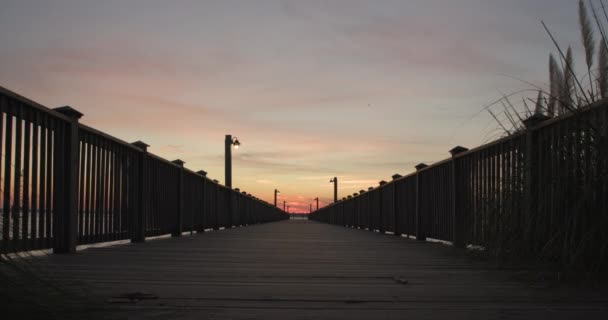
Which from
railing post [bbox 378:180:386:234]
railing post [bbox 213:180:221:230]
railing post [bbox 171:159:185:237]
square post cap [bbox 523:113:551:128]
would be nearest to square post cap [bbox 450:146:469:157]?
square post cap [bbox 523:113:551:128]

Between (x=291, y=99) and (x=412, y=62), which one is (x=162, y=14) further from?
(x=291, y=99)

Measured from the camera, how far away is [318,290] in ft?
8.69

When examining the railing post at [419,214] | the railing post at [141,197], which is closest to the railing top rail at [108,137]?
the railing post at [141,197]

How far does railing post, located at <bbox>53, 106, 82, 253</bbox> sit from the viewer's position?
4.49 m

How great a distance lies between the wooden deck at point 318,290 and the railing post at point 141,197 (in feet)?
8.12

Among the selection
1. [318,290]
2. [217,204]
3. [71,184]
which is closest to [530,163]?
[318,290]

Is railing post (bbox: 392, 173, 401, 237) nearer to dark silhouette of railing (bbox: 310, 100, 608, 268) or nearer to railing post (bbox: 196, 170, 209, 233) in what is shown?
railing post (bbox: 196, 170, 209, 233)

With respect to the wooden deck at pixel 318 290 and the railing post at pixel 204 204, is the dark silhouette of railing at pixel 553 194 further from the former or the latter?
the railing post at pixel 204 204

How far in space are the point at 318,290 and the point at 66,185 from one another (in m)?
2.85

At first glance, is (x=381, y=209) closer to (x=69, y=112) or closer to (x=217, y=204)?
(x=217, y=204)

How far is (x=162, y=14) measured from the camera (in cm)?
942

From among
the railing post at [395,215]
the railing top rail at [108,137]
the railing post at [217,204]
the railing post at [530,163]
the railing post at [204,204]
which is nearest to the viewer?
the railing post at [530,163]

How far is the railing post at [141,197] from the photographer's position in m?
6.70

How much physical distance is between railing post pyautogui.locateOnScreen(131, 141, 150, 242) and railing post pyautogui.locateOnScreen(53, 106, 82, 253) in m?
1.93
